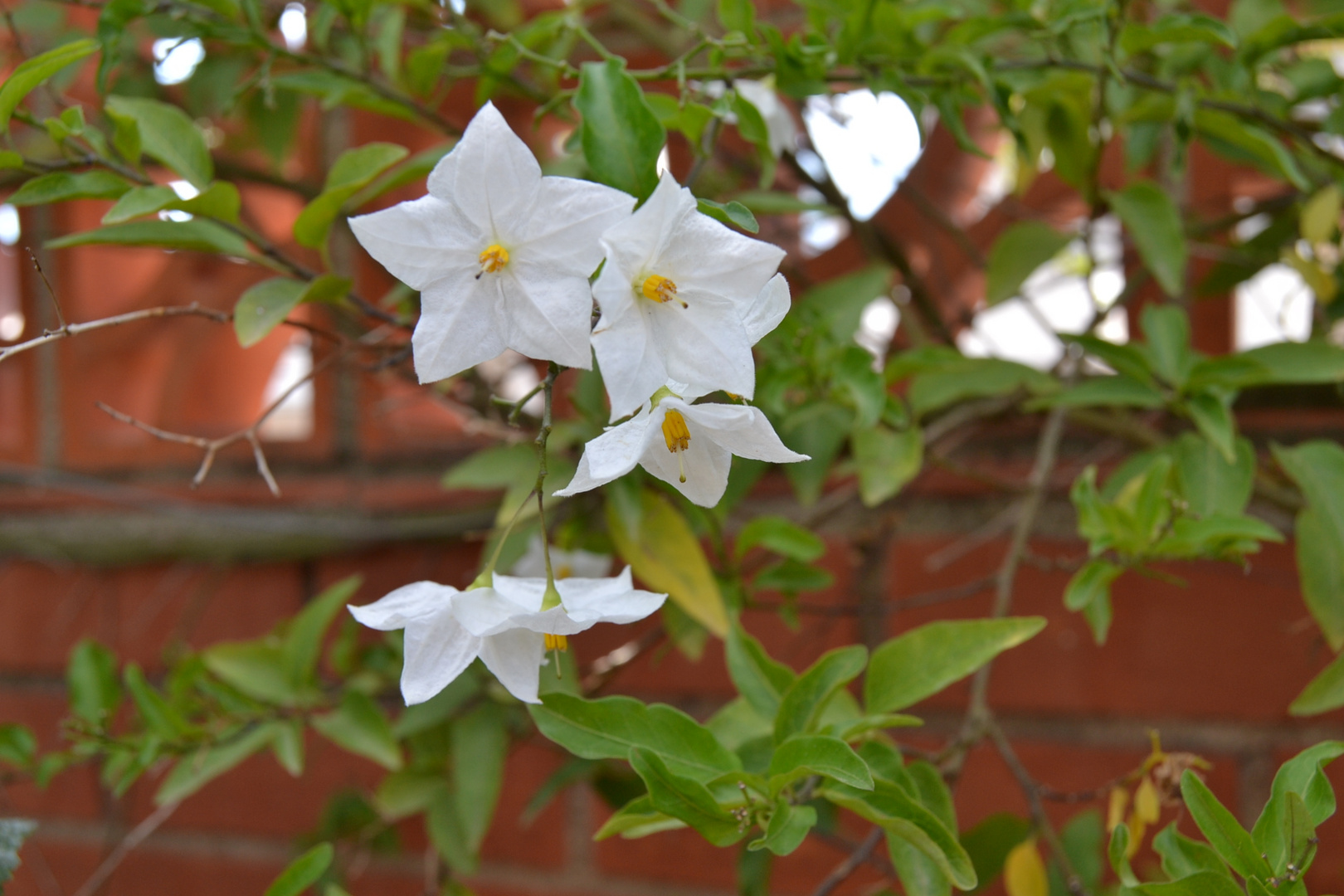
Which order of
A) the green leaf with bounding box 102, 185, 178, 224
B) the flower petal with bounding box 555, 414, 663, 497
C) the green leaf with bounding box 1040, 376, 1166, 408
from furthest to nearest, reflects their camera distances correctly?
1. the green leaf with bounding box 1040, 376, 1166, 408
2. the green leaf with bounding box 102, 185, 178, 224
3. the flower petal with bounding box 555, 414, 663, 497

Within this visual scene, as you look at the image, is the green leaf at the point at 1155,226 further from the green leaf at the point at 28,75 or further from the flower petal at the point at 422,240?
the green leaf at the point at 28,75

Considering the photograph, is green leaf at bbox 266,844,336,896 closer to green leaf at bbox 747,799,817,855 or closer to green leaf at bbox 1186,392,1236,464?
green leaf at bbox 747,799,817,855

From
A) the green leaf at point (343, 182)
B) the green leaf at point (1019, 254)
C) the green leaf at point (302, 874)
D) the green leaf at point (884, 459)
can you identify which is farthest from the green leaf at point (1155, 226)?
the green leaf at point (302, 874)

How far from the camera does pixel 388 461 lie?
0.82 meters

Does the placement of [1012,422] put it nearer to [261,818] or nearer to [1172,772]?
[1172,772]

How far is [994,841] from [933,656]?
0.71ft

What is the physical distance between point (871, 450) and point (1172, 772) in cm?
19

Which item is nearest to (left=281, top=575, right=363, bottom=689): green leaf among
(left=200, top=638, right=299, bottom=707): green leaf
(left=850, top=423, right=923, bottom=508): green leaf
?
(left=200, top=638, right=299, bottom=707): green leaf

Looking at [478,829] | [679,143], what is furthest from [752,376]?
[679,143]

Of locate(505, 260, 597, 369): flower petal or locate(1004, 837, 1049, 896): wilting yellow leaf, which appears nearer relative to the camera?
locate(505, 260, 597, 369): flower petal

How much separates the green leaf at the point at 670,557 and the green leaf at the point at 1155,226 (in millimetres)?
281

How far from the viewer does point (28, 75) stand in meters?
0.35

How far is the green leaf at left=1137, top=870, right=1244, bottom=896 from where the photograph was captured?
1.03 ft

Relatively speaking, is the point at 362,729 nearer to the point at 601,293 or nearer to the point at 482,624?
the point at 482,624
